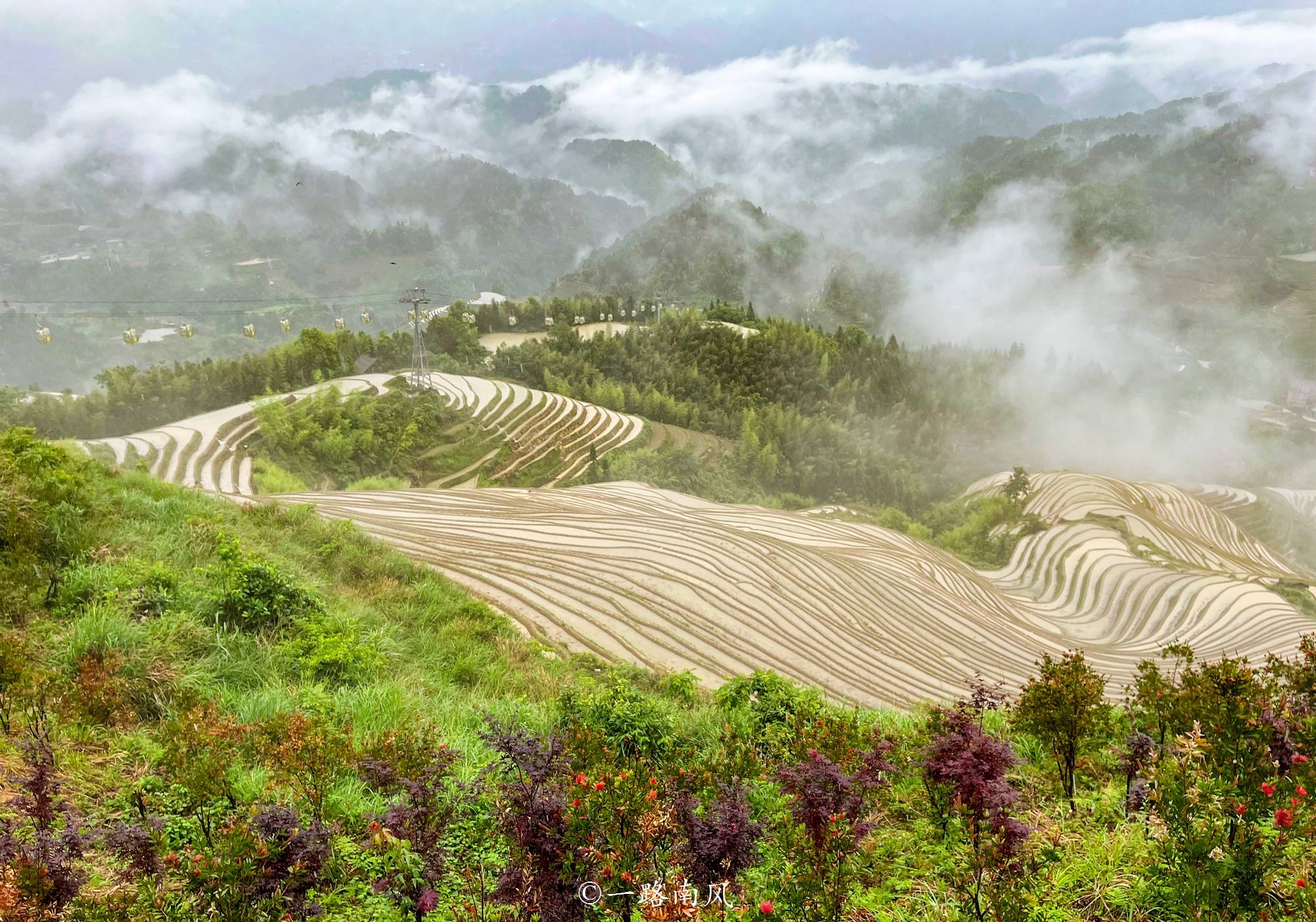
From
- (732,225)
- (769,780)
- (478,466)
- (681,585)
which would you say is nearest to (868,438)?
(478,466)

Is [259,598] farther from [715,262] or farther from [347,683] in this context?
[715,262]

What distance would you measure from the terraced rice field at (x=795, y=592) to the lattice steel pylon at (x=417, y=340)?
28.2 feet

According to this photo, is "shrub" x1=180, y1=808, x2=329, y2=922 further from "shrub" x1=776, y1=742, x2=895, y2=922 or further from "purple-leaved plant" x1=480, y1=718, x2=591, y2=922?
"shrub" x1=776, y1=742, x2=895, y2=922

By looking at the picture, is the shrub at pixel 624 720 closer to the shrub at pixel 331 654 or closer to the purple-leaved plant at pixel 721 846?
the purple-leaved plant at pixel 721 846

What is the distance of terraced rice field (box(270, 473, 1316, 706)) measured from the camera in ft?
32.9

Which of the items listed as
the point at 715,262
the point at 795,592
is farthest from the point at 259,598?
the point at 715,262

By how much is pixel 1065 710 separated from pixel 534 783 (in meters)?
3.28

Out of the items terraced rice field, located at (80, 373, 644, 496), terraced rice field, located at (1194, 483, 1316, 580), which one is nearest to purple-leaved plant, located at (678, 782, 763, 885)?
terraced rice field, located at (80, 373, 644, 496)

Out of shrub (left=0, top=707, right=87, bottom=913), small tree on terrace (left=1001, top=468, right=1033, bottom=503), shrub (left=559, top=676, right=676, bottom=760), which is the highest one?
shrub (left=0, top=707, right=87, bottom=913)

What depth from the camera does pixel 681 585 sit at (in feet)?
37.9

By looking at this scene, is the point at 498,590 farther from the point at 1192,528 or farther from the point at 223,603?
the point at 1192,528

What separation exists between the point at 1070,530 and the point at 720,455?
14078 mm

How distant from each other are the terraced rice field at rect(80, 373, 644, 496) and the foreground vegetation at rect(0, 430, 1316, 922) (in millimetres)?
13254

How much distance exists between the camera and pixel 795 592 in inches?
475
